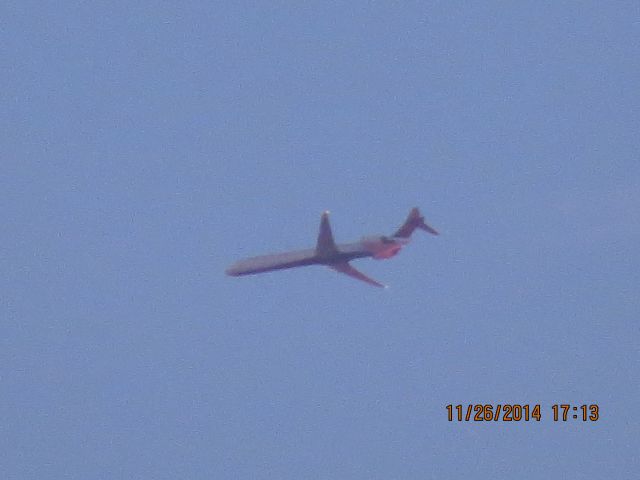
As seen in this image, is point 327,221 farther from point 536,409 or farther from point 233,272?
point 536,409

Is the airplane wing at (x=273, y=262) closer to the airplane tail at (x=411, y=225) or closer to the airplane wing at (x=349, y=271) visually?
the airplane wing at (x=349, y=271)

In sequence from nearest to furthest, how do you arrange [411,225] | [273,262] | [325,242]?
Answer: [325,242], [273,262], [411,225]

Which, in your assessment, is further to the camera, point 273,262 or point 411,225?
point 411,225

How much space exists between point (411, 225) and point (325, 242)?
28.8ft

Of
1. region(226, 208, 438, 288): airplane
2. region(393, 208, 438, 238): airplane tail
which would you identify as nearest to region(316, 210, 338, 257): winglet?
region(226, 208, 438, 288): airplane

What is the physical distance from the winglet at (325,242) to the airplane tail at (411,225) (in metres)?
7.91

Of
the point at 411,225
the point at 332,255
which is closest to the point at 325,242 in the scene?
the point at 332,255

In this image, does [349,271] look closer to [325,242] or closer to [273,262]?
[325,242]

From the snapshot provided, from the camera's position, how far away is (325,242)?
43.8m

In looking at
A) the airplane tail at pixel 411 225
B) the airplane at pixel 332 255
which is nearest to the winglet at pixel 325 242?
the airplane at pixel 332 255

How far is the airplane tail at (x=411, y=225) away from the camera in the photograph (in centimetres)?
5069

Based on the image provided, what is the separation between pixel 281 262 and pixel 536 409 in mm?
18116

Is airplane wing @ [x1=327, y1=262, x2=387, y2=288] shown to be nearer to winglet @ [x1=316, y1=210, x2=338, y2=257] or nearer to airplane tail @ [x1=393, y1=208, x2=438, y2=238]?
winglet @ [x1=316, y1=210, x2=338, y2=257]

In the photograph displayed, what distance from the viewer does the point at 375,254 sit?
147 feet
